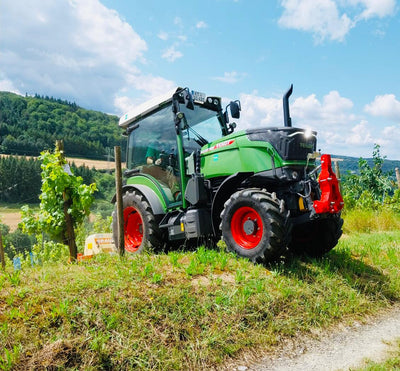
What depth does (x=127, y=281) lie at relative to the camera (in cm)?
434

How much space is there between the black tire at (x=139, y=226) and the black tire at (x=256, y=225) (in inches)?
62.6

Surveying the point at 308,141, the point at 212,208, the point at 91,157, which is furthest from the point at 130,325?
the point at 91,157

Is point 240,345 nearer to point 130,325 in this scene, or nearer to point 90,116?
point 130,325

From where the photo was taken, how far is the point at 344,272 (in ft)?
18.4

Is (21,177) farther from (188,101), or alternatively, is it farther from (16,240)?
(188,101)

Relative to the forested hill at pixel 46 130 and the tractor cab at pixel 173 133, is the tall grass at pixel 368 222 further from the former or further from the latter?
the forested hill at pixel 46 130

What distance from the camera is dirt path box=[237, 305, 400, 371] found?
11.9 feet

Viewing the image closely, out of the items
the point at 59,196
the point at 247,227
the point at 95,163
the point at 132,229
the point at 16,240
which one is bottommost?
the point at 16,240

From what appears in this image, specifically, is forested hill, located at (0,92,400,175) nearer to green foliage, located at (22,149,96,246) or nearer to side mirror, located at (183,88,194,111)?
Result: green foliage, located at (22,149,96,246)

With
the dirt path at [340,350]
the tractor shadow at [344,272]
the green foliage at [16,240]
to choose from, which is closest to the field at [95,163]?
the green foliage at [16,240]

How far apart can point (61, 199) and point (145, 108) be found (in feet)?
9.28

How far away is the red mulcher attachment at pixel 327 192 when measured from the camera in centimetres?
476

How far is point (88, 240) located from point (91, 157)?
6637 centimetres

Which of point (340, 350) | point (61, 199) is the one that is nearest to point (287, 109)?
point (340, 350)
